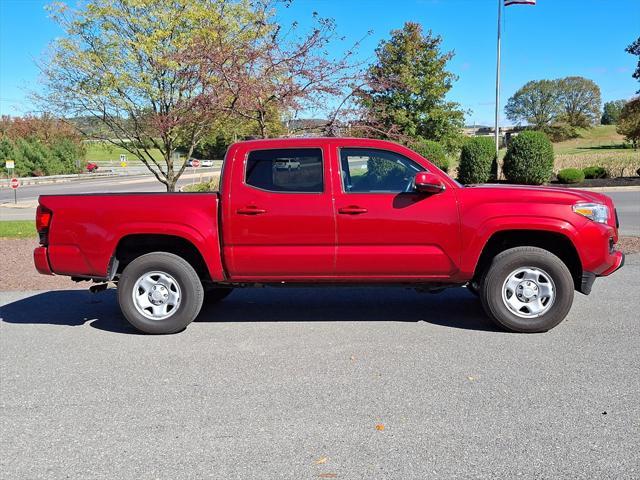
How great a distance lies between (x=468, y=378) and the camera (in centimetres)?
431

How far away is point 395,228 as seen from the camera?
211 inches

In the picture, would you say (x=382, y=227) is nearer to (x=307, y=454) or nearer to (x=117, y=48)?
(x=307, y=454)

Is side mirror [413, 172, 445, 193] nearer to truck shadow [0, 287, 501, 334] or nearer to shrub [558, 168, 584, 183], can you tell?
truck shadow [0, 287, 501, 334]

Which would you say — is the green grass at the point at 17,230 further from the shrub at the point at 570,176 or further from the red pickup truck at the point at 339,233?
the shrub at the point at 570,176

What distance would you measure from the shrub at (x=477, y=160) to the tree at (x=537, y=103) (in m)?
86.6

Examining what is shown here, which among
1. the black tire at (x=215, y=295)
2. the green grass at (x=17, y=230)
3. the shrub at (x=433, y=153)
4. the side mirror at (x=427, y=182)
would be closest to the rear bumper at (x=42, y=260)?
the black tire at (x=215, y=295)

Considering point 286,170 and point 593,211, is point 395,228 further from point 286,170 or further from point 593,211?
point 593,211

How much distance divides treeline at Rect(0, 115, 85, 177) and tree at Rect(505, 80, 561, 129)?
3230 inches

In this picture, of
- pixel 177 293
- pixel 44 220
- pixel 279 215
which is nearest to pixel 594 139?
pixel 279 215

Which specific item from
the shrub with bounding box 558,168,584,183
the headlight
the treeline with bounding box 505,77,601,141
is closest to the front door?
the headlight

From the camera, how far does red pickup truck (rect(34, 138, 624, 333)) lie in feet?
17.5

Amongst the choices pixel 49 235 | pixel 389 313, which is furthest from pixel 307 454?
pixel 49 235

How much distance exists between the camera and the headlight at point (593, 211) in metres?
5.30

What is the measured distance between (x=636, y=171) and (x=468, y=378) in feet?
98.1
